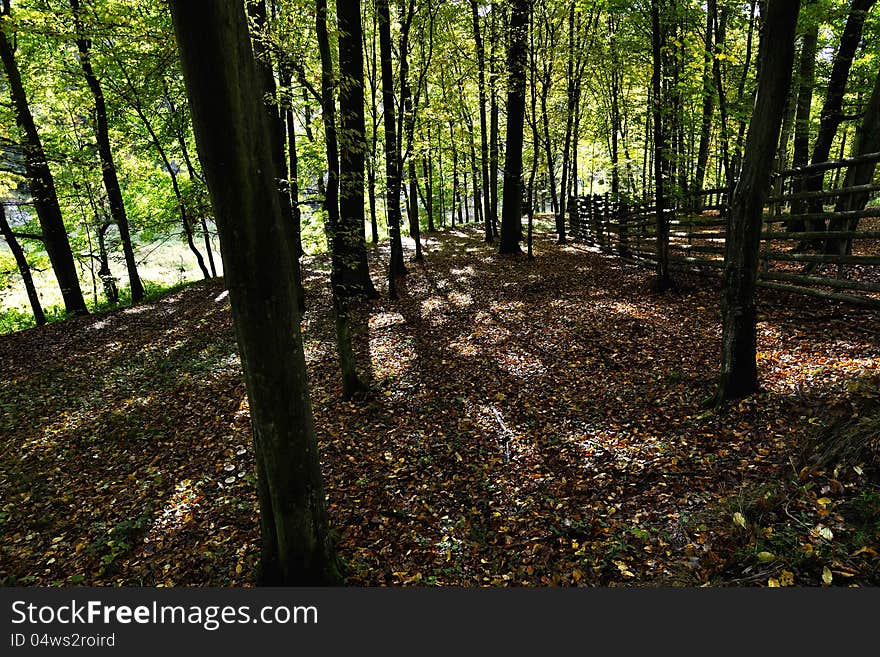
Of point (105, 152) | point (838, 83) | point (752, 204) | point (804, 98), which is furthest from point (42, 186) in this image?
point (804, 98)

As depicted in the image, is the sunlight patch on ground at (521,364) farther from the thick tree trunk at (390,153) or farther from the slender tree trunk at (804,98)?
the slender tree trunk at (804,98)

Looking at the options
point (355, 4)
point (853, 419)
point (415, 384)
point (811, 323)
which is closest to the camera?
point (853, 419)

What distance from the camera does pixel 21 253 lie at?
13203 millimetres

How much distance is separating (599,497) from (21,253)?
17.5 meters

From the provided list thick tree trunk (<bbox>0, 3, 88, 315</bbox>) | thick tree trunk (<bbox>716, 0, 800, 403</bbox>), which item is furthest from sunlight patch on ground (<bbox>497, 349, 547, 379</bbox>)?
thick tree trunk (<bbox>0, 3, 88, 315</bbox>)

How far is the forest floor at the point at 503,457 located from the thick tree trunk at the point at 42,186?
4744 mm

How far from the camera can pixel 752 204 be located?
462cm

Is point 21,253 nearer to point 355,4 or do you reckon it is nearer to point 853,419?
point 355,4

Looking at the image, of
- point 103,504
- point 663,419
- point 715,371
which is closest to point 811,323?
point 715,371

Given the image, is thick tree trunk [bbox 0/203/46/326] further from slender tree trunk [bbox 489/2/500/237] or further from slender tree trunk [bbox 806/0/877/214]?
slender tree trunk [bbox 806/0/877/214]

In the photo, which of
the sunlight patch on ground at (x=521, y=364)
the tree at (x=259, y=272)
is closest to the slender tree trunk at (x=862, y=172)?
the sunlight patch on ground at (x=521, y=364)

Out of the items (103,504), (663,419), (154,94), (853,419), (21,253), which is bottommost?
(103,504)

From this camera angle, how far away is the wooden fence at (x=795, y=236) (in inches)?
257

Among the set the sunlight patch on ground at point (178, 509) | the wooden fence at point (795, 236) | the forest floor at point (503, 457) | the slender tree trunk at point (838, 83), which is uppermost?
the slender tree trunk at point (838, 83)
